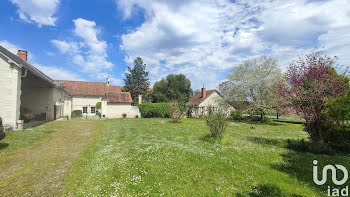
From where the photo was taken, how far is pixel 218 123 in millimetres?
10086

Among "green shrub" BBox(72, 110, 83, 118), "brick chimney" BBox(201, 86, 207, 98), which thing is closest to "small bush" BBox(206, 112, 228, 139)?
"brick chimney" BBox(201, 86, 207, 98)

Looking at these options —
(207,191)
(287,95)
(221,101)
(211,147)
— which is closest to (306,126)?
(287,95)

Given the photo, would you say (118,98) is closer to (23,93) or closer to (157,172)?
(23,93)

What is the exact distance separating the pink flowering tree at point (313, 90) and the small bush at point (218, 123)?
3.72m

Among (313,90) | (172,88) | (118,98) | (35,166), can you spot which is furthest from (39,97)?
(172,88)

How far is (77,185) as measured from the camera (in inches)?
191

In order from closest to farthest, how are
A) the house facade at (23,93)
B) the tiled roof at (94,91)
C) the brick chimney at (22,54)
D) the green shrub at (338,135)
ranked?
the green shrub at (338,135) < the house facade at (23,93) < the brick chimney at (22,54) < the tiled roof at (94,91)

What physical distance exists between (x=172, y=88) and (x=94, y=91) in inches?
810

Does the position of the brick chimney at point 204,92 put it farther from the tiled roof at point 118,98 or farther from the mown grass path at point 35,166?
the mown grass path at point 35,166

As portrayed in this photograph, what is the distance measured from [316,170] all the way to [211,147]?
415cm

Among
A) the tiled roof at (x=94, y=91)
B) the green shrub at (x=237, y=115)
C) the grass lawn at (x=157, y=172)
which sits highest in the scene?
the tiled roof at (x=94, y=91)

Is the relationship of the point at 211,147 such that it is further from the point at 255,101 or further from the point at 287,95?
the point at 255,101

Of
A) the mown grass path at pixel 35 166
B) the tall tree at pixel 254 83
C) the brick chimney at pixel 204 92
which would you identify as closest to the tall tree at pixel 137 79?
the brick chimney at pixel 204 92

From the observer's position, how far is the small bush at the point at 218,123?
398 inches
